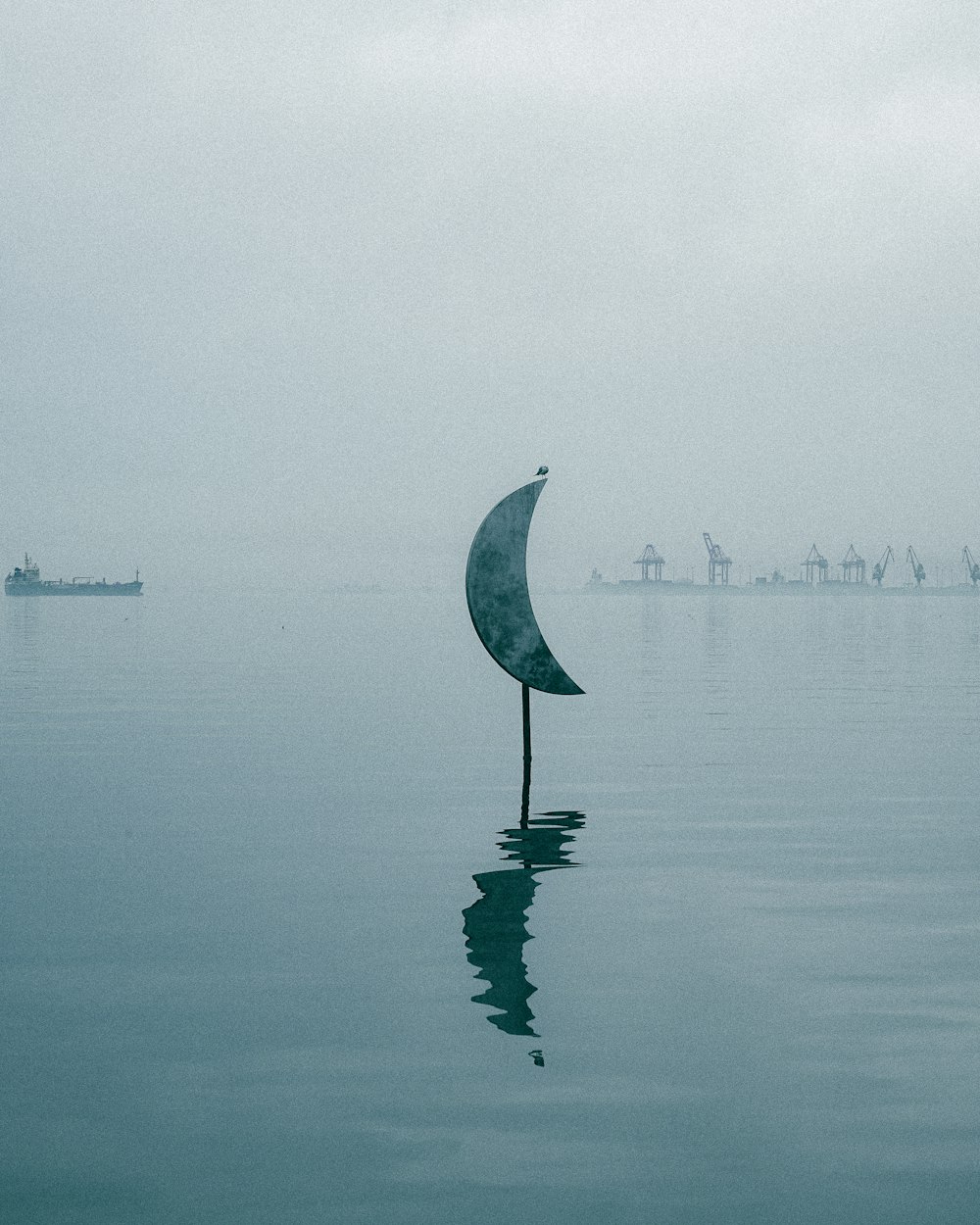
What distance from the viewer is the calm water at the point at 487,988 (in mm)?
7508

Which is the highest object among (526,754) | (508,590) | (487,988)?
(508,590)

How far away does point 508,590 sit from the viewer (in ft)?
64.4

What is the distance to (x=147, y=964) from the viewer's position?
11500mm

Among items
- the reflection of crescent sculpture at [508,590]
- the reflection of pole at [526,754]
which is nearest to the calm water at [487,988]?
the reflection of pole at [526,754]

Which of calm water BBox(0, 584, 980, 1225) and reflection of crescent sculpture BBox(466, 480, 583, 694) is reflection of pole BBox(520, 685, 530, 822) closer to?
calm water BBox(0, 584, 980, 1225)

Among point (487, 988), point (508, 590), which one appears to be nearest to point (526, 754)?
point (508, 590)

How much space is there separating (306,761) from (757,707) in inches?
630

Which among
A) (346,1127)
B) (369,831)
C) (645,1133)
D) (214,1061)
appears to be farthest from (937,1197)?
(369,831)

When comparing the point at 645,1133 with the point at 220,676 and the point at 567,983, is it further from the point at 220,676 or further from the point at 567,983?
the point at 220,676

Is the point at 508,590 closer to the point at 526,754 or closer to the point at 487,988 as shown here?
the point at 526,754

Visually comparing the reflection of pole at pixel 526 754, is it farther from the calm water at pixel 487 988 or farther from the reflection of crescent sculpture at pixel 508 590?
the reflection of crescent sculpture at pixel 508 590

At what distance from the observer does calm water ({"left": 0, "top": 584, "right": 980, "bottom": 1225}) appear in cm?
751

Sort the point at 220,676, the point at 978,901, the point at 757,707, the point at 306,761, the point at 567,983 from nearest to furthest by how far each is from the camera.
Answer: the point at 567,983, the point at 978,901, the point at 306,761, the point at 757,707, the point at 220,676

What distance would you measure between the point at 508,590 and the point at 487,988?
9.55 meters
